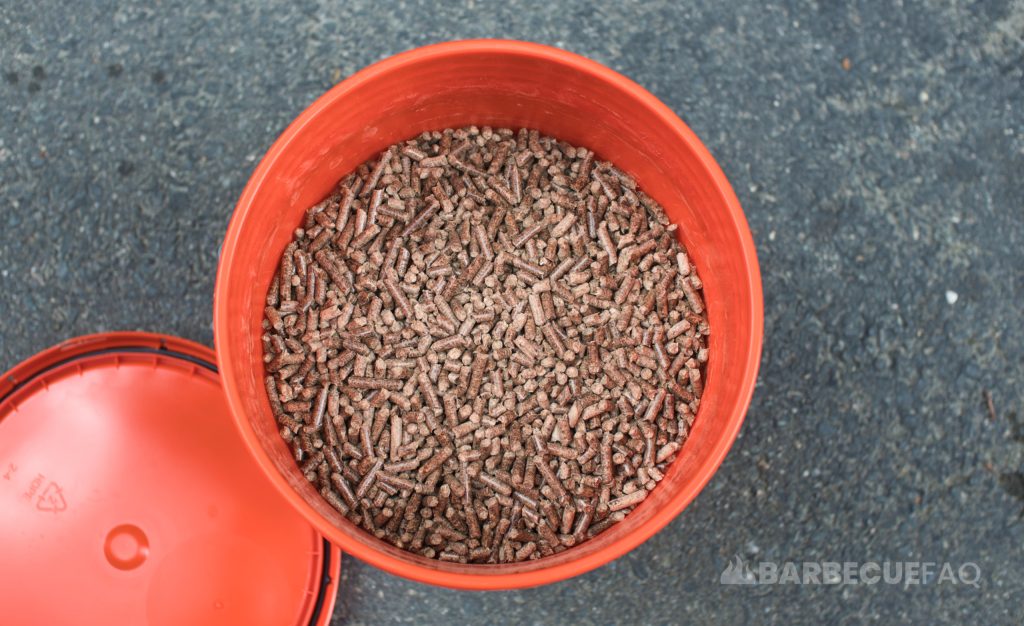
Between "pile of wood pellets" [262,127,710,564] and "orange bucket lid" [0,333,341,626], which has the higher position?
"orange bucket lid" [0,333,341,626]

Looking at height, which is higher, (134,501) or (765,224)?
(134,501)

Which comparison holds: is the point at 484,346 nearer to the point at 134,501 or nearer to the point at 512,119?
the point at 512,119
